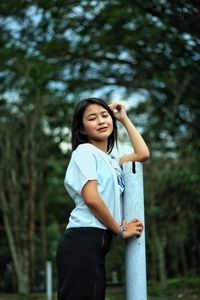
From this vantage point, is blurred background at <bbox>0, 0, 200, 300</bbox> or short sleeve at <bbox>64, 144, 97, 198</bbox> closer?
short sleeve at <bbox>64, 144, 97, 198</bbox>

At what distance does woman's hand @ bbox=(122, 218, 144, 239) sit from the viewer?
243 centimetres

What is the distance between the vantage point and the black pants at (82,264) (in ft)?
7.63

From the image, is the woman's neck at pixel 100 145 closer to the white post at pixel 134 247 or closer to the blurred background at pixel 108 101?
the white post at pixel 134 247

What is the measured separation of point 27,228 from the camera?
1530 cm

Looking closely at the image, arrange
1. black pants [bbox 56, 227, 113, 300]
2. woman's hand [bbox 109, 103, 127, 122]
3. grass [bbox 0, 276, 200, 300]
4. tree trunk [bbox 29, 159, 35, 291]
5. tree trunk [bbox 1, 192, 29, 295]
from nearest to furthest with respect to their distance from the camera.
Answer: black pants [bbox 56, 227, 113, 300]
woman's hand [bbox 109, 103, 127, 122]
grass [bbox 0, 276, 200, 300]
tree trunk [bbox 29, 159, 35, 291]
tree trunk [bbox 1, 192, 29, 295]

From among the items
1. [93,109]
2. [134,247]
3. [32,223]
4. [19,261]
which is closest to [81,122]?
[93,109]

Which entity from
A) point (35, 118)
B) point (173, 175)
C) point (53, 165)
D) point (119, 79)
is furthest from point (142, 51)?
point (53, 165)

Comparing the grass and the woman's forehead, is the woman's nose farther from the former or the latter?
the grass

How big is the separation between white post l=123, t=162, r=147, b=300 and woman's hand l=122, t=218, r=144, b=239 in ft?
0.09

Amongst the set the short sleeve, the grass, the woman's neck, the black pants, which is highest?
the woman's neck

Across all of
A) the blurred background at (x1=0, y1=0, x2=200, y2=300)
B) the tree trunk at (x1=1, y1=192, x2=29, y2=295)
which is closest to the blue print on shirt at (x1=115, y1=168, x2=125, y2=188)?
the blurred background at (x1=0, y1=0, x2=200, y2=300)

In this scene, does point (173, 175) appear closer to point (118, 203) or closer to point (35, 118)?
point (35, 118)

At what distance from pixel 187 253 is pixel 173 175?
583 cm

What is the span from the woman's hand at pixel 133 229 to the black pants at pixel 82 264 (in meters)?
0.09
